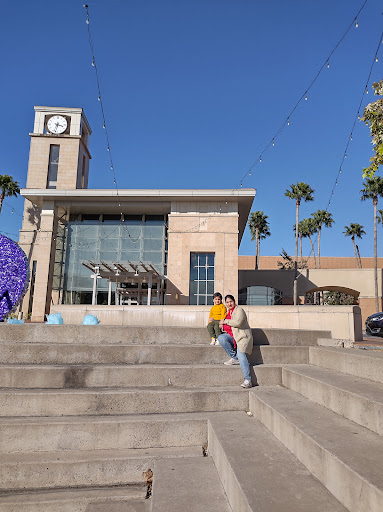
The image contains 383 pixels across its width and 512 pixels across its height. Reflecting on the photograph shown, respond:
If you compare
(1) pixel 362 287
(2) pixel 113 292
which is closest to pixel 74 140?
(2) pixel 113 292

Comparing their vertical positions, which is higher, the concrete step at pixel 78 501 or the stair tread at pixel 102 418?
the stair tread at pixel 102 418

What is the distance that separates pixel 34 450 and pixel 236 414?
272cm

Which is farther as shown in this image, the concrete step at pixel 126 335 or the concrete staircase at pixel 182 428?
the concrete step at pixel 126 335

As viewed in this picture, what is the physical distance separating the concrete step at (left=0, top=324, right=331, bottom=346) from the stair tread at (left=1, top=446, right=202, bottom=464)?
2.83 metres

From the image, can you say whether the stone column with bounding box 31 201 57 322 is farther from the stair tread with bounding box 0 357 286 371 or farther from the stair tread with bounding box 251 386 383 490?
the stair tread with bounding box 251 386 383 490

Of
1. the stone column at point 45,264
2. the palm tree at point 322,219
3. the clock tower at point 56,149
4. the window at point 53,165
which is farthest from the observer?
the palm tree at point 322,219

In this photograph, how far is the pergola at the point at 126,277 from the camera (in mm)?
23867

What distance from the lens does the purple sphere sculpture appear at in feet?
29.9

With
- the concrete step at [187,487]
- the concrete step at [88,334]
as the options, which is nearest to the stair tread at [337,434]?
the concrete step at [187,487]

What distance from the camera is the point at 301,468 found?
333 centimetres

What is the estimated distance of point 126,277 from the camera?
2512 centimetres

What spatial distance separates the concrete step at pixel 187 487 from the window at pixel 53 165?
32531mm

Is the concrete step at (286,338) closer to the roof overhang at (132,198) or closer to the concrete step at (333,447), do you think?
the concrete step at (333,447)

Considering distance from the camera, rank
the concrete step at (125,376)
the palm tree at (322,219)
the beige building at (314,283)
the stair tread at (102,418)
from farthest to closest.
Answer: the palm tree at (322,219), the beige building at (314,283), the concrete step at (125,376), the stair tread at (102,418)
